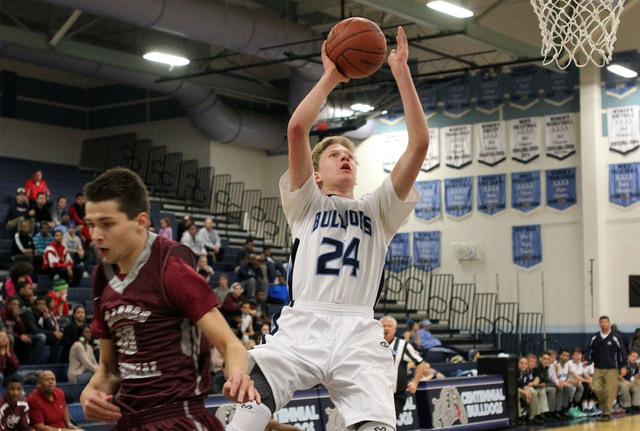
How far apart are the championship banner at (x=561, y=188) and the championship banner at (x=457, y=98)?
2.88 m

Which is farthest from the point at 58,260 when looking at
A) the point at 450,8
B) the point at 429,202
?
the point at 429,202

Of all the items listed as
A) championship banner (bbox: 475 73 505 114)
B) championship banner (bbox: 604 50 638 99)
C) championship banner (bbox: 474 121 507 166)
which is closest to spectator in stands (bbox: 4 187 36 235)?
championship banner (bbox: 474 121 507 166)

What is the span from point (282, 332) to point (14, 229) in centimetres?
1261

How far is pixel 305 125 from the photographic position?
4.68 metres

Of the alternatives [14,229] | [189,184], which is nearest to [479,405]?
[14,229]

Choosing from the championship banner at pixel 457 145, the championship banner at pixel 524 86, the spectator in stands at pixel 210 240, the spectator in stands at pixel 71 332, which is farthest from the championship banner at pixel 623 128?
the spectator in stands at pixel 71 332

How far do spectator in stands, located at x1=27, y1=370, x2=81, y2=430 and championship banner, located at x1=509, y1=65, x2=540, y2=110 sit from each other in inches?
645

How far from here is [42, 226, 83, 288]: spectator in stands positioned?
15.2 metres

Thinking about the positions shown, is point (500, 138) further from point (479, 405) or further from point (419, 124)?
point (419, 124)

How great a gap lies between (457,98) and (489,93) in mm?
889

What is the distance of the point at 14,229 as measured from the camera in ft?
53.4

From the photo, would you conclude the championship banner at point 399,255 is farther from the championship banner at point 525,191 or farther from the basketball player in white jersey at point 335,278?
the basketball player in white jersey at point 335,278

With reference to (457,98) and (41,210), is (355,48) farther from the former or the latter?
(457,98)

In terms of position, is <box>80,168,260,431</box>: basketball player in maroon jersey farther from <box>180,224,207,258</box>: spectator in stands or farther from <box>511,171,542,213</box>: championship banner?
<box>511,171,542,213</box>: championship banner
